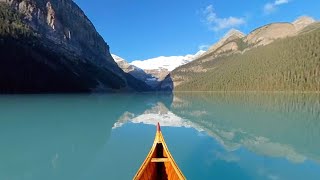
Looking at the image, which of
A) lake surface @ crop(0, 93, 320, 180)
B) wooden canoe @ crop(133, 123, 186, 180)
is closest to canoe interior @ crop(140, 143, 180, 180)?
wooden canoe @ crop(133, 123, 186, 180)

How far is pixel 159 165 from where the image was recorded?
1636 centimetres

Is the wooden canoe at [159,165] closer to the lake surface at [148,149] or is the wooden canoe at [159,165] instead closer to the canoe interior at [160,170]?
the canoe interior at [160,170]

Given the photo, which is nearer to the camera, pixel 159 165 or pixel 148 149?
pixel 159 165

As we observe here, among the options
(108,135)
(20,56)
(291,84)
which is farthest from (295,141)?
(291,84)

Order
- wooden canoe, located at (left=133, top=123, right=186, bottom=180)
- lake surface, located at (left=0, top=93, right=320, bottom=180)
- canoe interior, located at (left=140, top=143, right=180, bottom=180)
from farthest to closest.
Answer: lake surface, located at (left=0, top=93, right=320, bottom=180)
canoe interior, located at (left=140, top=143, right=180, bottom=180)
wooden canoe, located at (left=133, top=123, right=186, bottom=180)

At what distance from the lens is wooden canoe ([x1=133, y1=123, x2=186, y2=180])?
1467 cm

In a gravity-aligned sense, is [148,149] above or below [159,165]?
below

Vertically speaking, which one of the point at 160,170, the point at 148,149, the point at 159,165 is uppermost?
the point at 159,165

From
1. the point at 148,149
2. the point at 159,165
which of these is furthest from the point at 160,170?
the point at 148,149

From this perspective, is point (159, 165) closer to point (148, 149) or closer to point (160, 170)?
point (160, 170)

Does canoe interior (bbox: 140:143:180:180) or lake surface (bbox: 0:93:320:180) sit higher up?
canoe interior (bbox: 140:143:180:180)

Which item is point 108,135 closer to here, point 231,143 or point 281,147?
point 231,143

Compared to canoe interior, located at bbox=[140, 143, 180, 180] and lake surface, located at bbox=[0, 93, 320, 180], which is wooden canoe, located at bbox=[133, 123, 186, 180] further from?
lake surface, located at bbox=[0, 93, 320, 180]

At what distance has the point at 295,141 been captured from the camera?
31.8 metres
